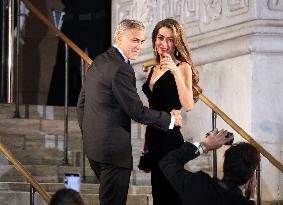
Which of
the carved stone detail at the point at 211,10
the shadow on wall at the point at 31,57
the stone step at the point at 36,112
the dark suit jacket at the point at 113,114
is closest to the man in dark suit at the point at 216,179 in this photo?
the dark suit jacket at the point at 113,114

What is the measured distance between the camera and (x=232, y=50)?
8.91 meters

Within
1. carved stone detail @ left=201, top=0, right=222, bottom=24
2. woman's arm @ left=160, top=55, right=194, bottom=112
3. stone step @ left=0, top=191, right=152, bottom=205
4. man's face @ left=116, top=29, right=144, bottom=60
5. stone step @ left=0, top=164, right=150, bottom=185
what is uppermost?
carved stone detail @ left=201, top=0, right=222, bottom=24

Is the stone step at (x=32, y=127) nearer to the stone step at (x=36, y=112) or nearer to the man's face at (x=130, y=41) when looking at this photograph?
the stone step at (x=36, y=112)

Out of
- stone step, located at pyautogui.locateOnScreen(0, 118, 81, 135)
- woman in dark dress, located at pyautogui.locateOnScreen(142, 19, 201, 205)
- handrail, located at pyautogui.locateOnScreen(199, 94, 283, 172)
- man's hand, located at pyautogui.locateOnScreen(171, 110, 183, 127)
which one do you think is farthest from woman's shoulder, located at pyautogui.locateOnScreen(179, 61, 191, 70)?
stone step, located at pyautogui.locateOnScreen(0, 118, 81, 135)

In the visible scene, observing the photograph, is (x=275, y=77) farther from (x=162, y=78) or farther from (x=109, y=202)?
(x=109, y=202)

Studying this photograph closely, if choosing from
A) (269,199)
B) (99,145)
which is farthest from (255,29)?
(99,145)

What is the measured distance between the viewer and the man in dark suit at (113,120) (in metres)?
5.30

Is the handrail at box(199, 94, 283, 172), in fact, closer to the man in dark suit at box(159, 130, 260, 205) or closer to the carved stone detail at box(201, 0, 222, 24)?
the carved stone detail at box(201, 0, 222, 24)

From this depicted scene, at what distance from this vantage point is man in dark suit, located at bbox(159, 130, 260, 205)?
426 centimetres

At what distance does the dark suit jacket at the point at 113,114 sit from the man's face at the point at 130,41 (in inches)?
3.5

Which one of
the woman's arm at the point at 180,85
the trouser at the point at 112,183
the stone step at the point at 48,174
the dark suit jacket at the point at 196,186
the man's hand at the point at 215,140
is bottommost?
the stone step at the point at 48,174

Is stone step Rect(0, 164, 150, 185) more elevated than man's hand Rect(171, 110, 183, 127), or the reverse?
man's hand Rect(171, 110, 183, 127)

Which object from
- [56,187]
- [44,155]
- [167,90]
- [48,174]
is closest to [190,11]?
[44,155]

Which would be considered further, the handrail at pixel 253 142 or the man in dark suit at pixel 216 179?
the handrail at pixel 253 142
